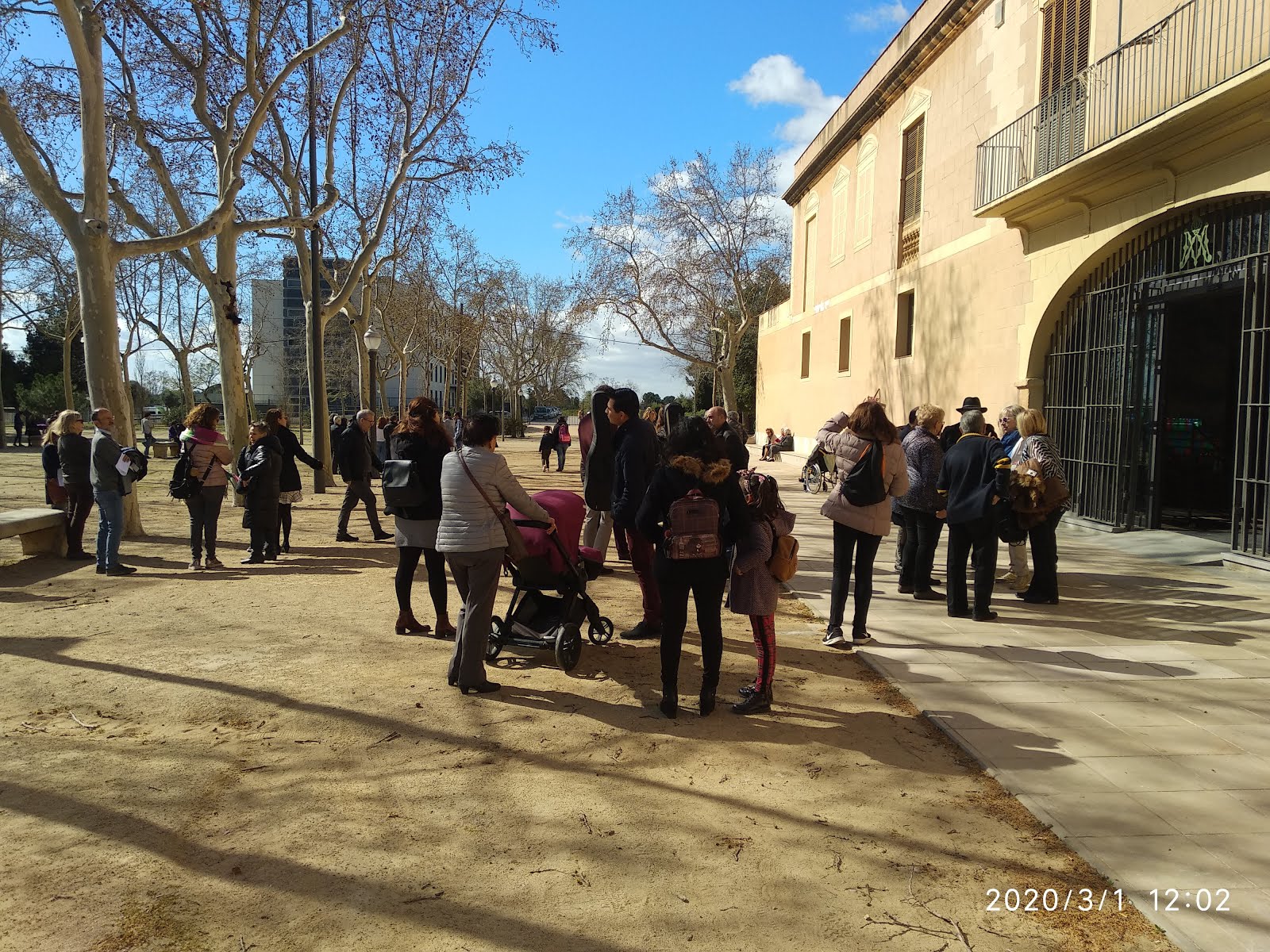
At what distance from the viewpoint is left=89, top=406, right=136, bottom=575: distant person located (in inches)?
330

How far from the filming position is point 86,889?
115 inches

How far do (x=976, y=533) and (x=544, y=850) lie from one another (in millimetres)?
4694

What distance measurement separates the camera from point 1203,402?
500 inches

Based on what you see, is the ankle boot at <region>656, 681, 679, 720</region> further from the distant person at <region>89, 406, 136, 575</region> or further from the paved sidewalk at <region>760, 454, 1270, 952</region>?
the distant person at <region>89, 406, 136, 575</region>

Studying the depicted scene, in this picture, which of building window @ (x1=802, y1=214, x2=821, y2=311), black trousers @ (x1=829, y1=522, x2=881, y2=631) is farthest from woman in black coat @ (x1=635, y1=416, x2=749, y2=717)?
building window @ (x1=802, y1=214, x2=821, y2=311)

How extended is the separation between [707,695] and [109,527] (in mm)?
7029

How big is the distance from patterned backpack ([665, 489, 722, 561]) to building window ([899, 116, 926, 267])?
15368mm

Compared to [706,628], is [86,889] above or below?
below

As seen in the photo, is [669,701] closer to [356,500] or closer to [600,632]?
[600,632]

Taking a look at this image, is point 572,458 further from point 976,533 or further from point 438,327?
point 976,533

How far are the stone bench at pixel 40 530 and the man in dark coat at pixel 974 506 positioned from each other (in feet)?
30.3

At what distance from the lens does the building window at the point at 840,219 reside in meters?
23.5

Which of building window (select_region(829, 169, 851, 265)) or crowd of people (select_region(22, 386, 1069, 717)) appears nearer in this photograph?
crowd of people (select_region(22, 386, 1069, 717))

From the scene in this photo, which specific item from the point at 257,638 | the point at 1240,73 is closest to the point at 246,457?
the point at 257,638
